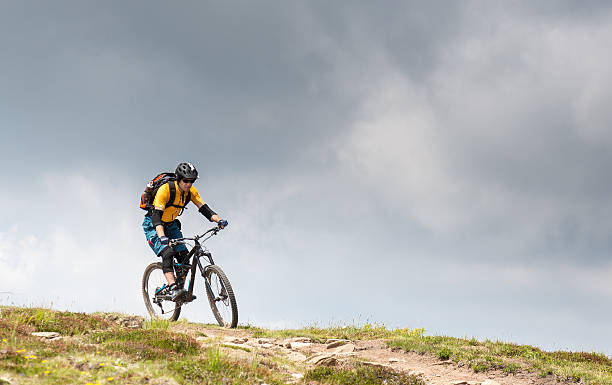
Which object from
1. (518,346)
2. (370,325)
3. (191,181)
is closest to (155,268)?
(191,181)

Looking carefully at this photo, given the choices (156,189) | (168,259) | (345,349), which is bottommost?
(345,349)

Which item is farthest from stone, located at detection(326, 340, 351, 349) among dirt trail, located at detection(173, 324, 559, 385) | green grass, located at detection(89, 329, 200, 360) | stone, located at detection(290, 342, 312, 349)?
green grass, located at detection(89, 329, 200, 360)

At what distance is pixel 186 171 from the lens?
13.1 meters

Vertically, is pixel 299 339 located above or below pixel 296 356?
above

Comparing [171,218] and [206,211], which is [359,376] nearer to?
[206,211]

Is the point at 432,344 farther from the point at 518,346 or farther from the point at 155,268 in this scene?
the point at 155,268

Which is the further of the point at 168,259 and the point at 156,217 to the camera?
the point at 168,259

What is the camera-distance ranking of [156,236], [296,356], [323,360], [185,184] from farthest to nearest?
[156,236] → [185,184] → [296,356] → [323,360]

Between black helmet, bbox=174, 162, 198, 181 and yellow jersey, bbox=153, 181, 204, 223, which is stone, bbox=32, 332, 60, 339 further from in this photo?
black helmet, bbox=174, 162, 198, 181

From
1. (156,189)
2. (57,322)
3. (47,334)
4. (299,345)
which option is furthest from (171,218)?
(47,334)

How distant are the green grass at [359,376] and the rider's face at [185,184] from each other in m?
6.32

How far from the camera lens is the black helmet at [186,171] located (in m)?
13.1

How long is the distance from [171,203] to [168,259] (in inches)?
59.9

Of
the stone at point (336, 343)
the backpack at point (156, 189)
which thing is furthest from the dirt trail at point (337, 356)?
the backpack at point (156, 189)
